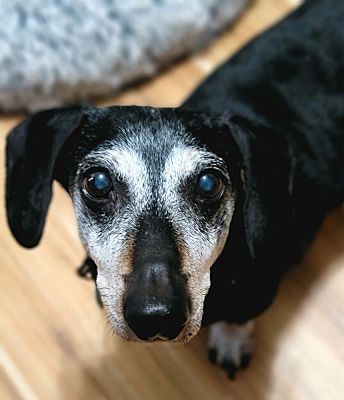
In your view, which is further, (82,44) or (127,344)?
(82,44)

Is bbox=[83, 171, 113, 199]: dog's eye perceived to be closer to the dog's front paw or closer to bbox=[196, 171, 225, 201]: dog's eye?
bbox=[196, 171, 225, 201]: dog's eye

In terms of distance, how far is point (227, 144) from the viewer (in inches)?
53.2

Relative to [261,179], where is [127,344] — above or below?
below

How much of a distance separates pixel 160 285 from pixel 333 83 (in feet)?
2.57

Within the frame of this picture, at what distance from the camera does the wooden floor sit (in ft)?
5.55

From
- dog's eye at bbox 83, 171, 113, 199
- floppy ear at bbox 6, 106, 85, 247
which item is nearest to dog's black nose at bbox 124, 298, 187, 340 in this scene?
dog's eye at bbox 83, 171, 113, 199

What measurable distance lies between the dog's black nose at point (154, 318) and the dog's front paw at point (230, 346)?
52cm

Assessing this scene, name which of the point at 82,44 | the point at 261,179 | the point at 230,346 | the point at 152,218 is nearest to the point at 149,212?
the point at 152,218

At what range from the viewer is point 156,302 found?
3.76 feet

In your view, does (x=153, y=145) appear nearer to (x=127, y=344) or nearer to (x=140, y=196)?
(x=140, y=196)

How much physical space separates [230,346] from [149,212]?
1.90 feet

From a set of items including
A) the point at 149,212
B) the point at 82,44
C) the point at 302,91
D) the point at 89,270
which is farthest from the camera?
the point at 82,44

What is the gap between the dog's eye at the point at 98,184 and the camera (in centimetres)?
128

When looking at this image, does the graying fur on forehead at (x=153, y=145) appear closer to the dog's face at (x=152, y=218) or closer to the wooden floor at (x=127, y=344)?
the dog's face at (x=152, y=218)
